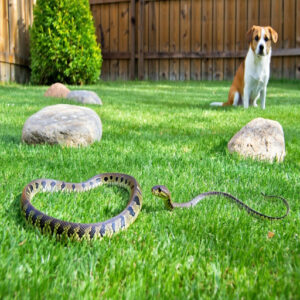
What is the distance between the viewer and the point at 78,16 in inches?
496

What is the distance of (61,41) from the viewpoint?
12.3 metres

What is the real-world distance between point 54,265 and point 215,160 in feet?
8.15

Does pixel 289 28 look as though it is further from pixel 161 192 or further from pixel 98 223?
pixel 98 223

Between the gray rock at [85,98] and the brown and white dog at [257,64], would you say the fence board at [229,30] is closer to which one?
the brown and white dog at [257,64]

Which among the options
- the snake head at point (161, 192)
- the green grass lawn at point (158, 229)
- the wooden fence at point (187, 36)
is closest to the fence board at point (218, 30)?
the wooden fence at point (187, 36)

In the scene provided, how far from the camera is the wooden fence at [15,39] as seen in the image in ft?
38.0

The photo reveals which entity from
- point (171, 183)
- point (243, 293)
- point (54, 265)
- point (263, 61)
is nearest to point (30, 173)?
point (171, 183)

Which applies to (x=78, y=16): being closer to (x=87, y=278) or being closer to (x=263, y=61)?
(x=263, y=61)

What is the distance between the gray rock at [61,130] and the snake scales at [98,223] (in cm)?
137

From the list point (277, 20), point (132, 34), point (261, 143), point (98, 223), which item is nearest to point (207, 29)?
point (277, 20)

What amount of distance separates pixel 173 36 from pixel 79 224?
13.4 metres

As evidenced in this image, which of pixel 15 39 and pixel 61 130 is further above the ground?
pixel 15 39

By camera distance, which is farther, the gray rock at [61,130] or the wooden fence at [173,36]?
the wooden fence at [173,36]

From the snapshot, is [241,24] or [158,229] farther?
[241,24]
